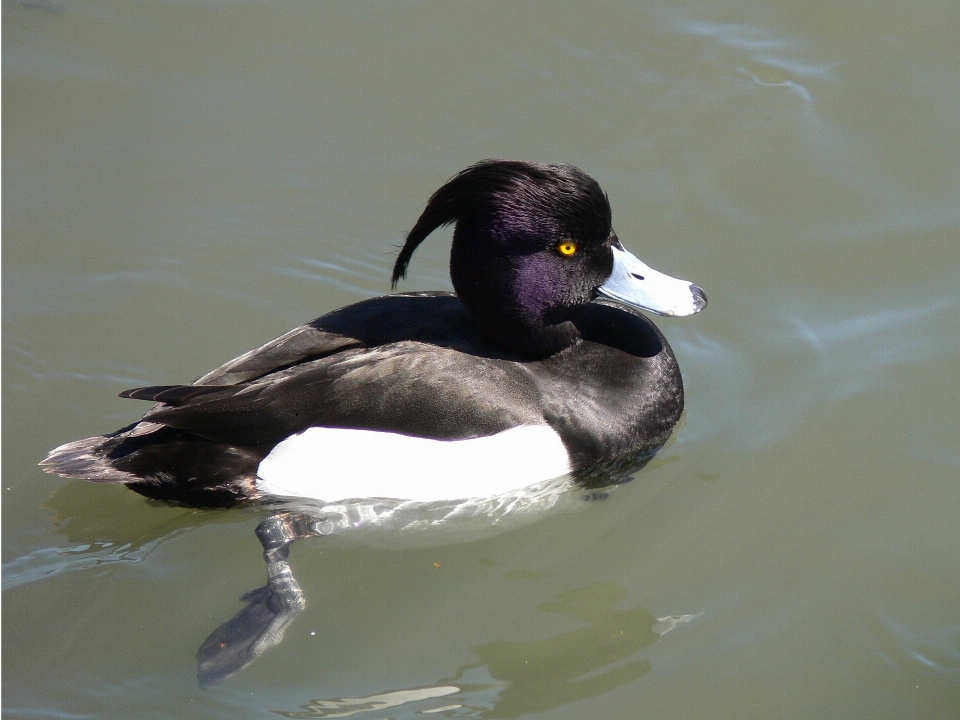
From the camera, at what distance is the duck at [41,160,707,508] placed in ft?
12.7

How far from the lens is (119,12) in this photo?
261 inches

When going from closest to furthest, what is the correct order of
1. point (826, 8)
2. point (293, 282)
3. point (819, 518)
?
1. point (819, 518)
2. point (293, 282)
3. point (826, 8)

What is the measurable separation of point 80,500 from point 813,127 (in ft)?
Result: 14.2

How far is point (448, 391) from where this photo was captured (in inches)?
152

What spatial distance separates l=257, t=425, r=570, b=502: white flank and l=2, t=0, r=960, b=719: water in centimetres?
30

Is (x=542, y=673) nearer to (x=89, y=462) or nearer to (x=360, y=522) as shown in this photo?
(x=360, y=522)

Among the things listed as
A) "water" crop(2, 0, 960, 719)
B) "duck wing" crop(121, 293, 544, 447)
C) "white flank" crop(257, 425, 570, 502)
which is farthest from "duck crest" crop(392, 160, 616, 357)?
"water" crop(2, 0, 960, 719)

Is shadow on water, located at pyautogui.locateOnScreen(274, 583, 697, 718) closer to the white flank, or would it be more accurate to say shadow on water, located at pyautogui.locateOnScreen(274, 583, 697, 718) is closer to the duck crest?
the white flank

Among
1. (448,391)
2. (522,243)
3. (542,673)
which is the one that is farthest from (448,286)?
(542,673)

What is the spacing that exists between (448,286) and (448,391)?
5.10 ft

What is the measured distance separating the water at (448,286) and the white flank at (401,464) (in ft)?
0.99

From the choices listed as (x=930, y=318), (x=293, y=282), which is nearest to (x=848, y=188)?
(x=930, y=318)

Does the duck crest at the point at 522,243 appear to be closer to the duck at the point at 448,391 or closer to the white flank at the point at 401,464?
the duck at the point at 448,391

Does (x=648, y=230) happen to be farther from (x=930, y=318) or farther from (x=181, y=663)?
(x=181, y=663)
